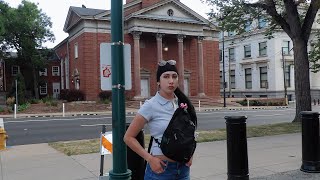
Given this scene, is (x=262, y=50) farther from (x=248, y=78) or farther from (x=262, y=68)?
(x=248, y=78)

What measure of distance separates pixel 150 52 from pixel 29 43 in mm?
14716

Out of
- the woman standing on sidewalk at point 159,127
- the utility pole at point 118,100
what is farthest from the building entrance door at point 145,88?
the woman standing on sidewalk at point 159,127

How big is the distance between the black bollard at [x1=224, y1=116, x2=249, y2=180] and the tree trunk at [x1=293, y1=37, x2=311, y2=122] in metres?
10.5

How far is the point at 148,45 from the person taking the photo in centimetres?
4572

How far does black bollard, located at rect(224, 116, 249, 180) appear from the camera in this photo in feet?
20.8

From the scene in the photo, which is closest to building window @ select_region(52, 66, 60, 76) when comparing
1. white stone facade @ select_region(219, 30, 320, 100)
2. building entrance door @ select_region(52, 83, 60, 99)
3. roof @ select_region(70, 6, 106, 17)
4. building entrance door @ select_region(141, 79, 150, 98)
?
building entrance door @ select_region(52, 83, 60, 99)

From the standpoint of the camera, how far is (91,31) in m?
41.9

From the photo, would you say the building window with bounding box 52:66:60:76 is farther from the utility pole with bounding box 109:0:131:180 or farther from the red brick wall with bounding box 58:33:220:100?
the utility pole with bounding box 109:0:131:180

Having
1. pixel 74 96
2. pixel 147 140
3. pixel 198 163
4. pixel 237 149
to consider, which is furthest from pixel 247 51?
pixel 237 149

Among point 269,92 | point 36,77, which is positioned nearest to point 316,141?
point 36,77

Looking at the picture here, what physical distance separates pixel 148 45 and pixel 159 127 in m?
42.8

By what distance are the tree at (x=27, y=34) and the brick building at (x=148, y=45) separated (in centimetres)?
345

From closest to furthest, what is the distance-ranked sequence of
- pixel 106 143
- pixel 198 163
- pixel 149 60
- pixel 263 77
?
pixel 106 143, pixel 198 163, pixel 149 60, pixel 263 77

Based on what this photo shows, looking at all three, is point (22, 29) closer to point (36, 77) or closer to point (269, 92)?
point (36, 77)
